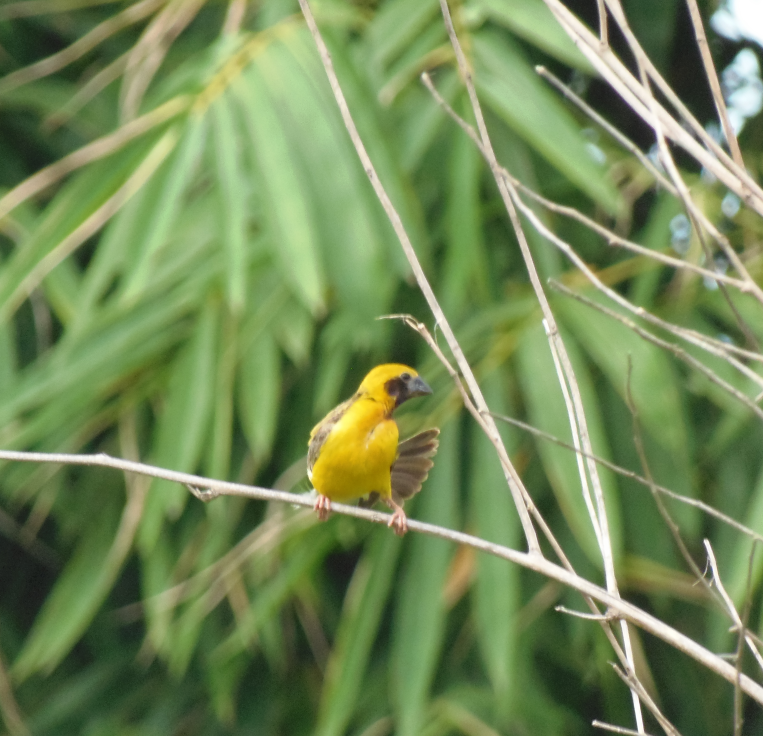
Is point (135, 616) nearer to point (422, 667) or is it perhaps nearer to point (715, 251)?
point (422, 667)

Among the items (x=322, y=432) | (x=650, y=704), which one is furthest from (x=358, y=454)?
(x=650, y=704)

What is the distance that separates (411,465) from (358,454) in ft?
0.71

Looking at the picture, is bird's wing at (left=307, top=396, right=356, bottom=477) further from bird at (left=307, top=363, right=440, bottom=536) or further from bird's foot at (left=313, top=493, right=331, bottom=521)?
bird's foot at (left=313, top=493, right=331, bottom=521)

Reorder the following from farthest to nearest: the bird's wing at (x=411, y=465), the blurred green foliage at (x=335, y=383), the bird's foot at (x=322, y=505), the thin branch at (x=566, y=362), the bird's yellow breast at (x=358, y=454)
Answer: the blurred green foliage at (x=335, y=383) → the bird's wing at (x=411, y=465) → the bird's yellow breast at (x=358, y=454) → the bird's foot at (x=322, y=505) → the thin branch at (x=566, y=362)

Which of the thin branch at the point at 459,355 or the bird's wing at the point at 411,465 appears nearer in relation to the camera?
the thin branch at the point at 459,355

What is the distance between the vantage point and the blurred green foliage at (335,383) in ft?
11.0

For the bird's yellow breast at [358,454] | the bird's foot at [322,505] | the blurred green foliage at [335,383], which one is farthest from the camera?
the blurred green foliage at [335,383]

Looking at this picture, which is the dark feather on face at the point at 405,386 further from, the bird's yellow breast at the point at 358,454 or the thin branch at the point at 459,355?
the thin branch at the point at 459,355

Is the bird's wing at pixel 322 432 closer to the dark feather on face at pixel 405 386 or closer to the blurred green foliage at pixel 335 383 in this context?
the dark feather on face at pixel 405 386

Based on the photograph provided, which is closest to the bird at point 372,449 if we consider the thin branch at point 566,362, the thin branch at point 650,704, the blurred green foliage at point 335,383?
the blurred green foliage at point 335,383

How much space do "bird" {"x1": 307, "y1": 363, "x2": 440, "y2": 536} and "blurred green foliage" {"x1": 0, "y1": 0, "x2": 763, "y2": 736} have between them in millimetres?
271

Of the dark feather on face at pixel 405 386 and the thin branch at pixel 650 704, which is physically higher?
the dark feather on face at pixel 405 386

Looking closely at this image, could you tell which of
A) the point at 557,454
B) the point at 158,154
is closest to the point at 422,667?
the point at 557,454

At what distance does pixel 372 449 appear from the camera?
9.04ft
